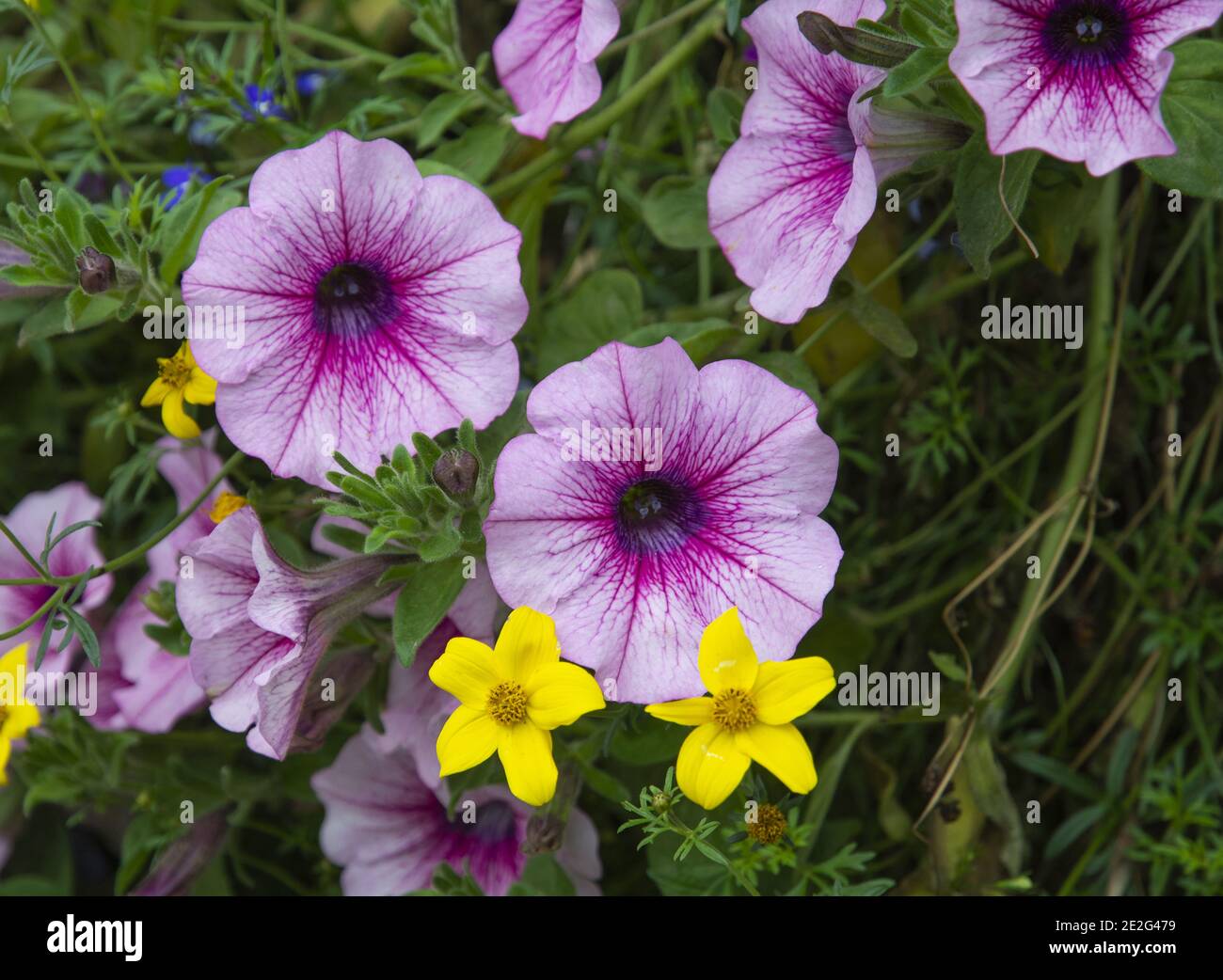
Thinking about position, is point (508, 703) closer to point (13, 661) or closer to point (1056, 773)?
point (13, 661)

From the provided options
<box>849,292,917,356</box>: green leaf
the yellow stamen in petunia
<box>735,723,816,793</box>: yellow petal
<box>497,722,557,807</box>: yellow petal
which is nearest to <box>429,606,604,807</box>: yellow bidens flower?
<box>497,722,557,807</box>: yellow petal

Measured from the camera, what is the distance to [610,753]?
1016 millimetres

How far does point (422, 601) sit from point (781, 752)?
0.91 ft

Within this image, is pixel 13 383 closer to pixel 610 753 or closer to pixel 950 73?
pixel 610 753

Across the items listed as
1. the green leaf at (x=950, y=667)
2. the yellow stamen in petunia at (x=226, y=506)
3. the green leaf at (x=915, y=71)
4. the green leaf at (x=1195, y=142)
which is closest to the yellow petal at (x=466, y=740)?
the yellow stamen in petunia at (x=226, y=506)

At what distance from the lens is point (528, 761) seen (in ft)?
2.74

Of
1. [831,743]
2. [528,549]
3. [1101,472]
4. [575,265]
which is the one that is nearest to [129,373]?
[575,265]

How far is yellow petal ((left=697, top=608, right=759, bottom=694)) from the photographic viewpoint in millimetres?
816

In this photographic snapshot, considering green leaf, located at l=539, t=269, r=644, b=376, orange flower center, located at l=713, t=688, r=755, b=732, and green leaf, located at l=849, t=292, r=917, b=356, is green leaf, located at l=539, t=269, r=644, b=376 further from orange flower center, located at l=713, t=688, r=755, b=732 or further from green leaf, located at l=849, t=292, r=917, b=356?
orange flower center, located at l=713, t=688, r=755, b=732

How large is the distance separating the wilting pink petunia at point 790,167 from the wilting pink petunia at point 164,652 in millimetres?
503

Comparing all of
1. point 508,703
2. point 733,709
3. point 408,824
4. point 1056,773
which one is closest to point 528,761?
point 508,703

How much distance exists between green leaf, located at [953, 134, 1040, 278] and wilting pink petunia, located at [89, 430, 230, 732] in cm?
65

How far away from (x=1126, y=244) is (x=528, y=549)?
729 millimetres

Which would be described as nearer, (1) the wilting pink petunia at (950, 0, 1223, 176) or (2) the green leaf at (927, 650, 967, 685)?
(1) the wilting pink petunia at (950, 0, 1223, 176)
